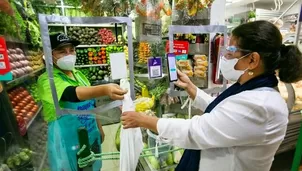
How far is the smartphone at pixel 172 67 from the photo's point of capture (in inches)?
50.7

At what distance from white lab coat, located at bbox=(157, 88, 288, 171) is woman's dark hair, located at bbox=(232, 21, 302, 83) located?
0.16 m

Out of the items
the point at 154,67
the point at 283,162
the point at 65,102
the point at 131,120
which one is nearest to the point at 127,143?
the point at 131,120

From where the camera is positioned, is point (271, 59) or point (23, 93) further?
point (23, 93)

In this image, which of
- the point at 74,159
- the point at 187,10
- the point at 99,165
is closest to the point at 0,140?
the point at 74,159

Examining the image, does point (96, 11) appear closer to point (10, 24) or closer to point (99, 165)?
point (10, 24)

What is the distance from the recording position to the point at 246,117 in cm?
84

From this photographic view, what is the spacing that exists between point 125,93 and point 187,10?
2.69 feet

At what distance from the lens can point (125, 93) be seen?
947mm

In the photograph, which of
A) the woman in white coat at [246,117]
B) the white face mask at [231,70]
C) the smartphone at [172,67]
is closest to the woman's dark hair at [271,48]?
the woman in white coat at [246,117]

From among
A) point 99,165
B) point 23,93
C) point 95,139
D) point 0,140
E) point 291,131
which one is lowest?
point 291,131

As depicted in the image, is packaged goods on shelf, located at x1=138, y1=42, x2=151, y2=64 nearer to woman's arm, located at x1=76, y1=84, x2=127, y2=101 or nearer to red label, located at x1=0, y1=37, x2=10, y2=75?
woman's arm, located at x1=76, y1=84, x2=127, y2=101

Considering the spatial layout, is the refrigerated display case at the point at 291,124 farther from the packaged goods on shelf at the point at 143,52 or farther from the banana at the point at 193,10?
the packaged goods on shelf at the point at 143,52

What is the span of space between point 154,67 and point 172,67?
136 mm

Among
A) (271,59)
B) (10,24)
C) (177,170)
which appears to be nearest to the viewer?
(271,59)
